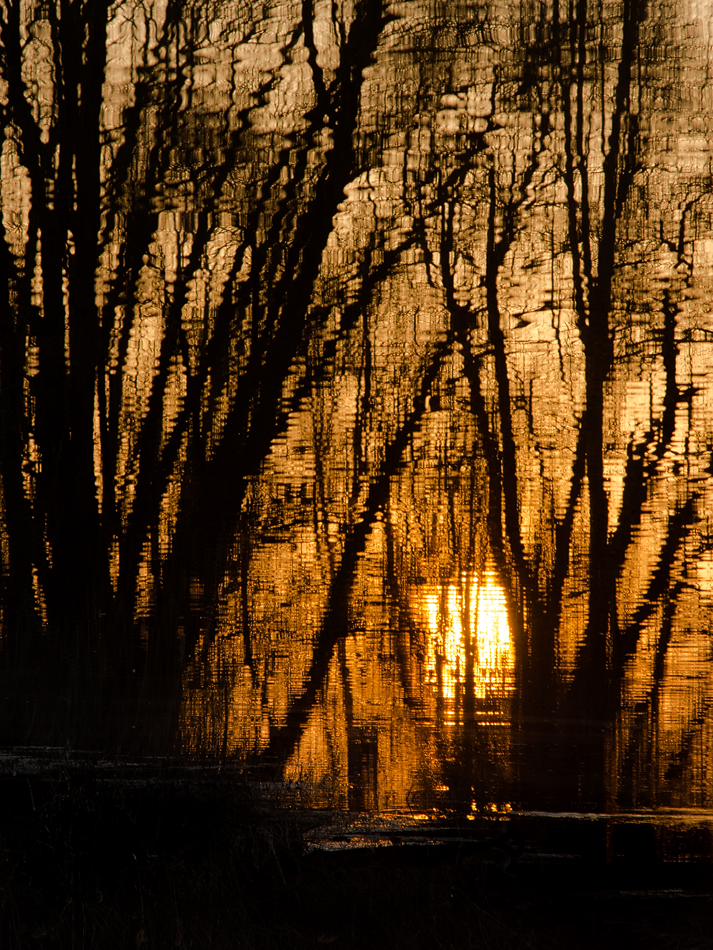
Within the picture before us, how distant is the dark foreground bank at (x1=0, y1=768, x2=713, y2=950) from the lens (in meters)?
1.80

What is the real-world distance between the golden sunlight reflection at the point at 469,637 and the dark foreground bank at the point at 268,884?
39 centimetres

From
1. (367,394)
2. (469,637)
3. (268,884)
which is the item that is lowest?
(268,884)

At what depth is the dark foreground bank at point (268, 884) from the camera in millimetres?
1803

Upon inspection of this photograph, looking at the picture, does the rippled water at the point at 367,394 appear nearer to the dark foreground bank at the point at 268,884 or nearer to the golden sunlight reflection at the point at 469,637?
the golden sunlight reflection at the point at 469,637

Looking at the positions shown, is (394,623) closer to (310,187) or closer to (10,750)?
(10,750)

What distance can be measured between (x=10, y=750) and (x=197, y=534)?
2.66 ft

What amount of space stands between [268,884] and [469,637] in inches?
32.4

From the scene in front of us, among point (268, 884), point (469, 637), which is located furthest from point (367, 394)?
point (268, 884)

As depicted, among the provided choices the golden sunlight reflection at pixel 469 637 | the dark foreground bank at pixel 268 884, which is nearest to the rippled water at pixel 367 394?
the golden sunlight reflection at pixel 469 637

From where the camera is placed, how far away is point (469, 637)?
6.71ft

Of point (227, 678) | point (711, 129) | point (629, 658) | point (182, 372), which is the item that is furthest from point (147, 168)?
point (629, 658)

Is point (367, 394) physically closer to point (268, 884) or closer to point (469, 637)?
point (469, 637)

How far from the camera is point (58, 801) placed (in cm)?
203

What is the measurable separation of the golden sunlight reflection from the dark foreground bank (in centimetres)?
39
